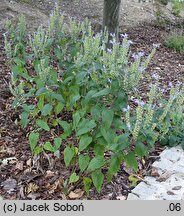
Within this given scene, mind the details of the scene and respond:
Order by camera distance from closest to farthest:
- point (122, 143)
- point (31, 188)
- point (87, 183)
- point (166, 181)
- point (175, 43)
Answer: point (122, 143)
point (87, 183)
point (31, 188)
point (166, 181)
point (175, 43)

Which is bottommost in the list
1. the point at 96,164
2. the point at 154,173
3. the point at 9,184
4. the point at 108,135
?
the point at 9,184

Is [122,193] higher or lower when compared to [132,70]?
lower

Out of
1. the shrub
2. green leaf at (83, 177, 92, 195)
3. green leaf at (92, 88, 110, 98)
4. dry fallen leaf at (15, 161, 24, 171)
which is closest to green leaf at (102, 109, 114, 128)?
green leaf at (92, 88, 110, 98)

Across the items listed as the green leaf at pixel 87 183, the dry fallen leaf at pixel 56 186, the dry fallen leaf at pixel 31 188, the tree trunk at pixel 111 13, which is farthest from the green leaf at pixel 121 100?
the tree trunk at pixel 111 13

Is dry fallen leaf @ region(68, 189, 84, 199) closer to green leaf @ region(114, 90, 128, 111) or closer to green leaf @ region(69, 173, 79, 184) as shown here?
green leaf @ region(69, 173, 79, 184)

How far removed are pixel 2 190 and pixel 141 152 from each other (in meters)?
1.02

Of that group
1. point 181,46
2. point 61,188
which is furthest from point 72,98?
point 181,46

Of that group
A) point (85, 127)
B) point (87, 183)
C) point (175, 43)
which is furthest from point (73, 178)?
point (175, 43)

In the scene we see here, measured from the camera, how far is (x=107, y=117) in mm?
2789

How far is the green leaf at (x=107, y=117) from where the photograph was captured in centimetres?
278

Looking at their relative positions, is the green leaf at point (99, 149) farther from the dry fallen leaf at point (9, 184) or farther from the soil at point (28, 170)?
the dry fallen leaf at point (9, 184)

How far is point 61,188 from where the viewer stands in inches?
111

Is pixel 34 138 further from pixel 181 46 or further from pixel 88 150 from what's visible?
pixel 181 46

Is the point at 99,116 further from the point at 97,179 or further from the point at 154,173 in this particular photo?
the point at 154,173
